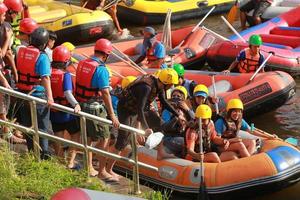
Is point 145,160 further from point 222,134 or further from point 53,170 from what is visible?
point 53,170

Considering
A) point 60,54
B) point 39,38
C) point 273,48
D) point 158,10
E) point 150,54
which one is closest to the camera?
point 39,38

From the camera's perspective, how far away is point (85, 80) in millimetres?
6637

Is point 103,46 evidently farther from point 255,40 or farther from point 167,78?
point 255,40

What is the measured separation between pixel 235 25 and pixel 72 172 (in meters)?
10.9

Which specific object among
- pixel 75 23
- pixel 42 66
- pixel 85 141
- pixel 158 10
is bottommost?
pixel 158 10

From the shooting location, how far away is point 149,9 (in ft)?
53.6

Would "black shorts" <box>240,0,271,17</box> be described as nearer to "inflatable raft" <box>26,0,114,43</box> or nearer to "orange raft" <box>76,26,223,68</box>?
"orange raft" <box>76,26,223,68</box>

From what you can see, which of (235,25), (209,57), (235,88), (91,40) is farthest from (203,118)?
(235,25)

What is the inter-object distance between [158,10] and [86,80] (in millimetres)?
10020

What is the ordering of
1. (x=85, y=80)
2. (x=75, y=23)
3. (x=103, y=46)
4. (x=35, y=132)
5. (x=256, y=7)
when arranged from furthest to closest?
(x=256, y=7) < (x=75, y=23) < (x=85, y=80) < (x=103, y=46) < (x=35, y=132)

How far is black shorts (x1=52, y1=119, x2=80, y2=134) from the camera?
22.5 ft

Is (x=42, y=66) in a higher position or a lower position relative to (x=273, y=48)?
higher

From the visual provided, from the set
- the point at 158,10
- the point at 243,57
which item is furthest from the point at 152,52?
the point at 158,10

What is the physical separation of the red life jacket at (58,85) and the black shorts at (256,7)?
356 inches
